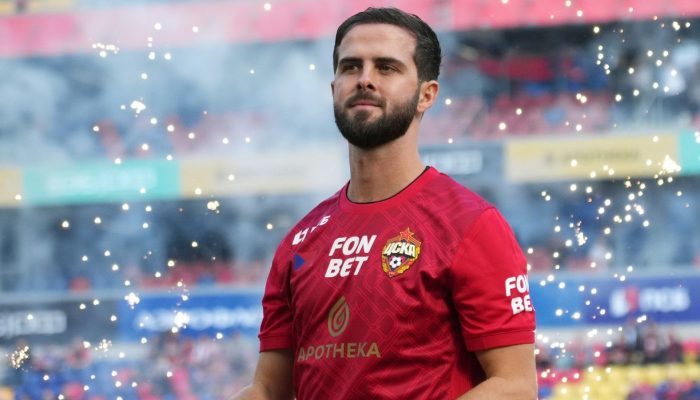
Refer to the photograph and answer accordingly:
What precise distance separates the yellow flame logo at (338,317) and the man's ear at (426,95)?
26 centimetres

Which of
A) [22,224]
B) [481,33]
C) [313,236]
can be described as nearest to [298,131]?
[481,33]

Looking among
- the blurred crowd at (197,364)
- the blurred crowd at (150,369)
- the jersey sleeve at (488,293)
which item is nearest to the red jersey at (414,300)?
the jersey sleeve at (488,293)

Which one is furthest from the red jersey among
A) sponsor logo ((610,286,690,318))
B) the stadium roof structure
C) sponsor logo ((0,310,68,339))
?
sponsor logo ((0,310,68,339))

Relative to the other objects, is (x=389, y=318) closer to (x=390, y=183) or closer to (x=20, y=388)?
(x=390, y=183)

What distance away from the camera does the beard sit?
1.30 metres

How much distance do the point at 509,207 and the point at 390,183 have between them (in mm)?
6468

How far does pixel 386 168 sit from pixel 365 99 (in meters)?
0.10

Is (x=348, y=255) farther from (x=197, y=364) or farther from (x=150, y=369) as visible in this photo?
(x=197, y=364)

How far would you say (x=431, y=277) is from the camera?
4.05ft

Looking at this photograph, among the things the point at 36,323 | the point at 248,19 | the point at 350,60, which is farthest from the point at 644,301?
the point at 350,60

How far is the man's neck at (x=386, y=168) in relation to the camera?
133cm

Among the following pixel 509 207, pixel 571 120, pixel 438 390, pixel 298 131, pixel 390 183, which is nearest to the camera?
pixel 438 390

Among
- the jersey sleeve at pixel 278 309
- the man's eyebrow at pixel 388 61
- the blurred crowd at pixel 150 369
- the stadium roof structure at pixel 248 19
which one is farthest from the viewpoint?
the blurred crowd at pixel 150 369

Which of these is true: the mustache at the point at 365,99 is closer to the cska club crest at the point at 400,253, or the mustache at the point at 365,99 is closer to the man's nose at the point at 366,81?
the man's nose at the point at 366,81
